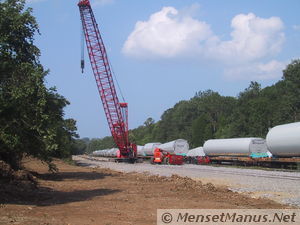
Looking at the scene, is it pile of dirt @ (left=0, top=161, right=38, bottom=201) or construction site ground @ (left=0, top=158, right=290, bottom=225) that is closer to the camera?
construction site ground @ (left=0, top=158, right=290, bottom=225)

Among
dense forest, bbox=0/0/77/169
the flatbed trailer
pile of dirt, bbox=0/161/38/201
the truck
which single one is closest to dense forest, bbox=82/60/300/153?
the flatbed trailer

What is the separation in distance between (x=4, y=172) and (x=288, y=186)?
14.8 metres

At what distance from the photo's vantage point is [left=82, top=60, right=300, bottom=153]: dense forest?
82181 millimetres

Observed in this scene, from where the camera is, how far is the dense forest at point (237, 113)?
8218 centimetres

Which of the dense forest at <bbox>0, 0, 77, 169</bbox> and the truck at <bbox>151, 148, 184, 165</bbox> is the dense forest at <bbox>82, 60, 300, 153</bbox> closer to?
the truck at <bbox>151, 148, 184, 165</bbox>

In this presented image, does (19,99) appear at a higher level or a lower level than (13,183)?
higher

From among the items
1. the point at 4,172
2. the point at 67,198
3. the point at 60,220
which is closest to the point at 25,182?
the point at 4,172

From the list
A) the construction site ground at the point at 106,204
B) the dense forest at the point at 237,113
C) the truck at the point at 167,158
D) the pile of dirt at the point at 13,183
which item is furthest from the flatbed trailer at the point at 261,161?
the dense forest at the point at 237,113

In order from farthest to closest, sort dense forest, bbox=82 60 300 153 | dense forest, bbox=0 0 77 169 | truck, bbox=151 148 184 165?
1. dense forest, bbox=82 60 300 153
2. truck, bbox=151 148 184 165
3. dense forest, bbox=0 0 77 169

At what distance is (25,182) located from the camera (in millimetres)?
21453

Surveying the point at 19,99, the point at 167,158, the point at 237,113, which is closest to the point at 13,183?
the point at 19,99

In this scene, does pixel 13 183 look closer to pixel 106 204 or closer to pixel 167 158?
pixel 106 204

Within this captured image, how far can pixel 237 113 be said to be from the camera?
103000mm

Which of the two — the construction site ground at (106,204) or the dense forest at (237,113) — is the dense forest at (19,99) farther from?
the dense forest at (237,113)
